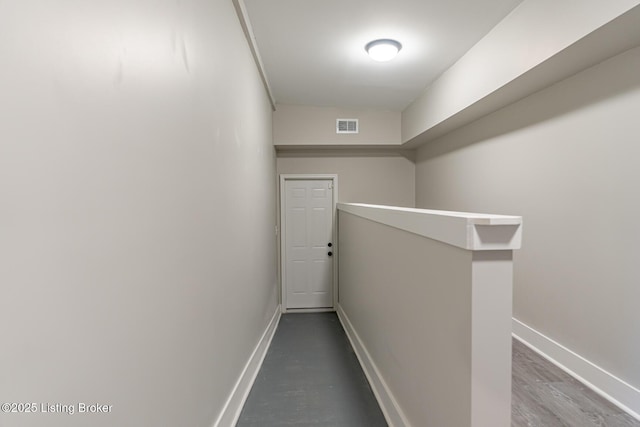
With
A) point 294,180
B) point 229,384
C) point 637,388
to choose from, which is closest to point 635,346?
point 637,388

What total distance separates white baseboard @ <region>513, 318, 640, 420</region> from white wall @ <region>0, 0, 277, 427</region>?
8.06 ft

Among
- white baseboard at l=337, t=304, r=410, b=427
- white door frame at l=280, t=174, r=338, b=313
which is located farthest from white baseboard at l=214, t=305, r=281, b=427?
white door frame at l=280, t=174, r=338, b=313

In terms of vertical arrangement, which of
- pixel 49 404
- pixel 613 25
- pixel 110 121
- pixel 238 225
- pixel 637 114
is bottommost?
pixel 49 404

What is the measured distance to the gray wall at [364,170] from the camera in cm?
451

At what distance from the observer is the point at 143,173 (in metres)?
0.93

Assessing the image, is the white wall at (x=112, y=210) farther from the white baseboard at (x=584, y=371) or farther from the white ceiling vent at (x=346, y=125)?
the white ceiling vent at (x=346, y=125)

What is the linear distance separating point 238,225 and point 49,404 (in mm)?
1480

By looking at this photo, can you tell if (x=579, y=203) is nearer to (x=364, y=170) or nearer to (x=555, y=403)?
(x=555, y=403)

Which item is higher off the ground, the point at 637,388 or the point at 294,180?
the point at 294,180

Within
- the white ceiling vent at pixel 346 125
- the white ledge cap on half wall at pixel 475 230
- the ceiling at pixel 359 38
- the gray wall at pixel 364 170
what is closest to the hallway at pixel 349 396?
the white ledge cap on half wall at pixel 475 230

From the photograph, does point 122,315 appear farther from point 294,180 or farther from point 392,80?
point 294,180

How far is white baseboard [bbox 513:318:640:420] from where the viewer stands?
178 cm

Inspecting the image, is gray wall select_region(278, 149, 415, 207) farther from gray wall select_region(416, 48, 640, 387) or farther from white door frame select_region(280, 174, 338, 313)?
gray wall select_region(416, 48, 640, 387)

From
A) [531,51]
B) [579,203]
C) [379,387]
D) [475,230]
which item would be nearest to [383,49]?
[531,51]
